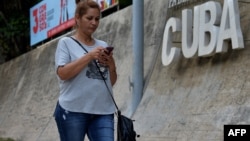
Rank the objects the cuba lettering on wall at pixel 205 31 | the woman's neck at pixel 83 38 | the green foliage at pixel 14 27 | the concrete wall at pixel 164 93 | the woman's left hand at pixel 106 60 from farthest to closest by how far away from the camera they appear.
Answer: the green foliage at pixel 14 27
the cuba lettering on wall at pixel 205 31
the concrete wall at pixel 164 93
the woman's neck at pixel 83 38
the woman's left hand at pixel 106 60

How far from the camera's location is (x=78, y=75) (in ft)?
11.8

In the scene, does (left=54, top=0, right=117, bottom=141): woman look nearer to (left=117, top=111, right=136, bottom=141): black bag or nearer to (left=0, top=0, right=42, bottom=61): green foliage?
(left=117, top=111, right=136, bottom=141): black bag

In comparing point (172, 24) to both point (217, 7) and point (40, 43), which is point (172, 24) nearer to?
point (217, 7)

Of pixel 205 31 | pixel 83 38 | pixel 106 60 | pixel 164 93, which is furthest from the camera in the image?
pixel 164 93

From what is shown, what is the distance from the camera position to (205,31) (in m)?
7.08

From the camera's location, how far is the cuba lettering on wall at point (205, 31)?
21.5ft

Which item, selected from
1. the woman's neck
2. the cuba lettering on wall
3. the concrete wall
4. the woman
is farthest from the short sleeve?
the cuba lettering on wall

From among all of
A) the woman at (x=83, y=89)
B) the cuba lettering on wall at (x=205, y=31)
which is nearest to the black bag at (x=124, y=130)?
the woman at (x=83, y=89)

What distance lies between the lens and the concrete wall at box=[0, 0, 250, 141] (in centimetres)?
629

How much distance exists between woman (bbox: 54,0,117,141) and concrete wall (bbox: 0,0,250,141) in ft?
8.16

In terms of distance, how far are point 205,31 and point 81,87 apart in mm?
3755

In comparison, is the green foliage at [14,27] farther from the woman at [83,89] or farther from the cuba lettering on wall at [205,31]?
the woman at [83,89]

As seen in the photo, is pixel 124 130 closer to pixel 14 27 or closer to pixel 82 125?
pixel 82 125

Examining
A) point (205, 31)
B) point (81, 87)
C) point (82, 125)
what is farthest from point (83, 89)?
point (205, 31)
